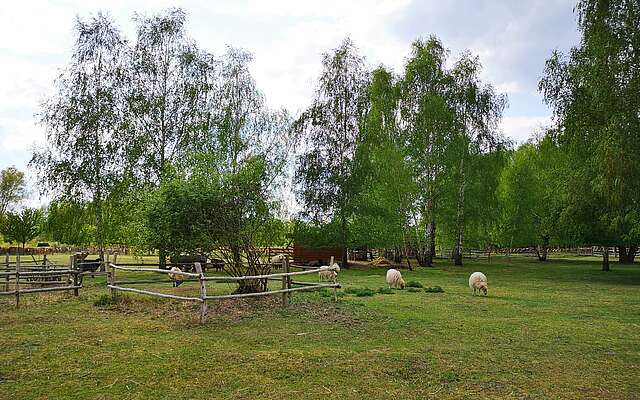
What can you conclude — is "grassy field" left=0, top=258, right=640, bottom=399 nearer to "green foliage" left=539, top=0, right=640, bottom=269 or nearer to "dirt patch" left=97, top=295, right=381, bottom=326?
"dirt patch" left=97, top=295, right=381, bottom=326

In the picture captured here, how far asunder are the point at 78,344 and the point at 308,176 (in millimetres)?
23739

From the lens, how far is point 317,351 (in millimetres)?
8250

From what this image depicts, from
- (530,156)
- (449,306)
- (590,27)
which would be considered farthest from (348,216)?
Answer: (530,156)

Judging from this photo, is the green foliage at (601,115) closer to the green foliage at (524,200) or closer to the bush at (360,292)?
the bush at (360,292)

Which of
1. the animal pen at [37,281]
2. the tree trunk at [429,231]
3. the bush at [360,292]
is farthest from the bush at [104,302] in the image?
the tree trunk at [429,231]

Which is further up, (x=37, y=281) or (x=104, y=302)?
(x=37, y=281)

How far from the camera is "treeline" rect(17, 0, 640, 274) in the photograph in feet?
50.0

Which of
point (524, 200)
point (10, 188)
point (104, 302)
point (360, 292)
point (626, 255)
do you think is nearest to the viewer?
point (104, 302)

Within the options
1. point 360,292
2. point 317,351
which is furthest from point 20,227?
point 317,351

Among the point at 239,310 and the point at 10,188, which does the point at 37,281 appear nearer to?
the point at 239,310

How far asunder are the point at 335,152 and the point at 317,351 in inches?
960

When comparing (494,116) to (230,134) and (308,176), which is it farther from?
(230,134)

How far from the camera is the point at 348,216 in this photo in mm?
31156

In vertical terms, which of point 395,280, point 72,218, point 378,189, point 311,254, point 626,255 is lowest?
point 626,255
